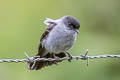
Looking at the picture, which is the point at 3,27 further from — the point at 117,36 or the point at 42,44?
the point at 42,44

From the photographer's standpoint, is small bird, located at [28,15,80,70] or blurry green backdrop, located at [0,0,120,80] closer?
small bird, located at [28,15,80,70]

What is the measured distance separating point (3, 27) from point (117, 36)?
93.1 inches

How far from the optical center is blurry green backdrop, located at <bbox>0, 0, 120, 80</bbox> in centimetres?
827

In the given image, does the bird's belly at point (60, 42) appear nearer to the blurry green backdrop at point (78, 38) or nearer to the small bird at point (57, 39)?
the small bird at point (57, 39)

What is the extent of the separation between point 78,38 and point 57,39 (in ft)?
12.3

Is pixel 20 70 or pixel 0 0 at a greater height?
pixel 0 0

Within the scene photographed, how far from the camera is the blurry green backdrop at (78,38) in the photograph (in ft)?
27.1

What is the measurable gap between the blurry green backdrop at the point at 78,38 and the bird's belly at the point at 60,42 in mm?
1947

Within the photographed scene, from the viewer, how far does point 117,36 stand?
10.5 m

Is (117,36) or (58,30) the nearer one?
(58,30)

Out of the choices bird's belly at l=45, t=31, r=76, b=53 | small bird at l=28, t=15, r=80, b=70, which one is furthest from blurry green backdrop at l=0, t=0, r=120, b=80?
bird's belly at l=45, t=31, r=76, b=53

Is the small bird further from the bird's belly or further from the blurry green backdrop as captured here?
the blurry green backdrop

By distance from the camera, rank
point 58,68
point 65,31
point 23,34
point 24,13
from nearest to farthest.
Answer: point 65,31
point 58,68
point 23,34
point 24,13

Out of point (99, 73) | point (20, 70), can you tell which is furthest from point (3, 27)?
point (99, 73)
